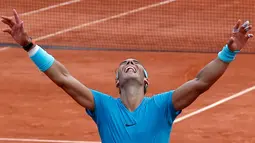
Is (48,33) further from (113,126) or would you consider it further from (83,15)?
(113,126)

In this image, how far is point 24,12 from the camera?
24797mm

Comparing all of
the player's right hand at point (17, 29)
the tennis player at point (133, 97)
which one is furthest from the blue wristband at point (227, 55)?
the player's right hand at point (17, 29)

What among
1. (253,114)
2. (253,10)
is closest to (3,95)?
(253,114)

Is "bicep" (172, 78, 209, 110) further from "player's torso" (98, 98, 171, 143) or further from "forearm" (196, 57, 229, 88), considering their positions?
"player's torso" (98, 98, 171, 143)

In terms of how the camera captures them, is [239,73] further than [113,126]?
Yes

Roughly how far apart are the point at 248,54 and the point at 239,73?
6.59 ft

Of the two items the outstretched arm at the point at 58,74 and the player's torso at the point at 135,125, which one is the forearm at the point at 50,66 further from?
the player's torso at the point at 135,125

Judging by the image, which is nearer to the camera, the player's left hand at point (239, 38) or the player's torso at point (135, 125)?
the player's left hand at point (239, 38)

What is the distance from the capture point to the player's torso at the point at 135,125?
6.54 meters

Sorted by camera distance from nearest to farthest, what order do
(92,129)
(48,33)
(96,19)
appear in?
(92,129)
(48,33)
(96,19)

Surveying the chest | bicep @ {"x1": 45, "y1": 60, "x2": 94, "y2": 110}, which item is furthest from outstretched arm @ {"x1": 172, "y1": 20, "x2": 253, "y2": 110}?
bicep @ {"x1": 45, "y1": 60, "x2": 94, "y2": 110}

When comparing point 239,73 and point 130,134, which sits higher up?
point 130,134

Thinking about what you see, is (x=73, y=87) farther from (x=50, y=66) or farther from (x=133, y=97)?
(x=133, y=97)

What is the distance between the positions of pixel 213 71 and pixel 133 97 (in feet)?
2.62
